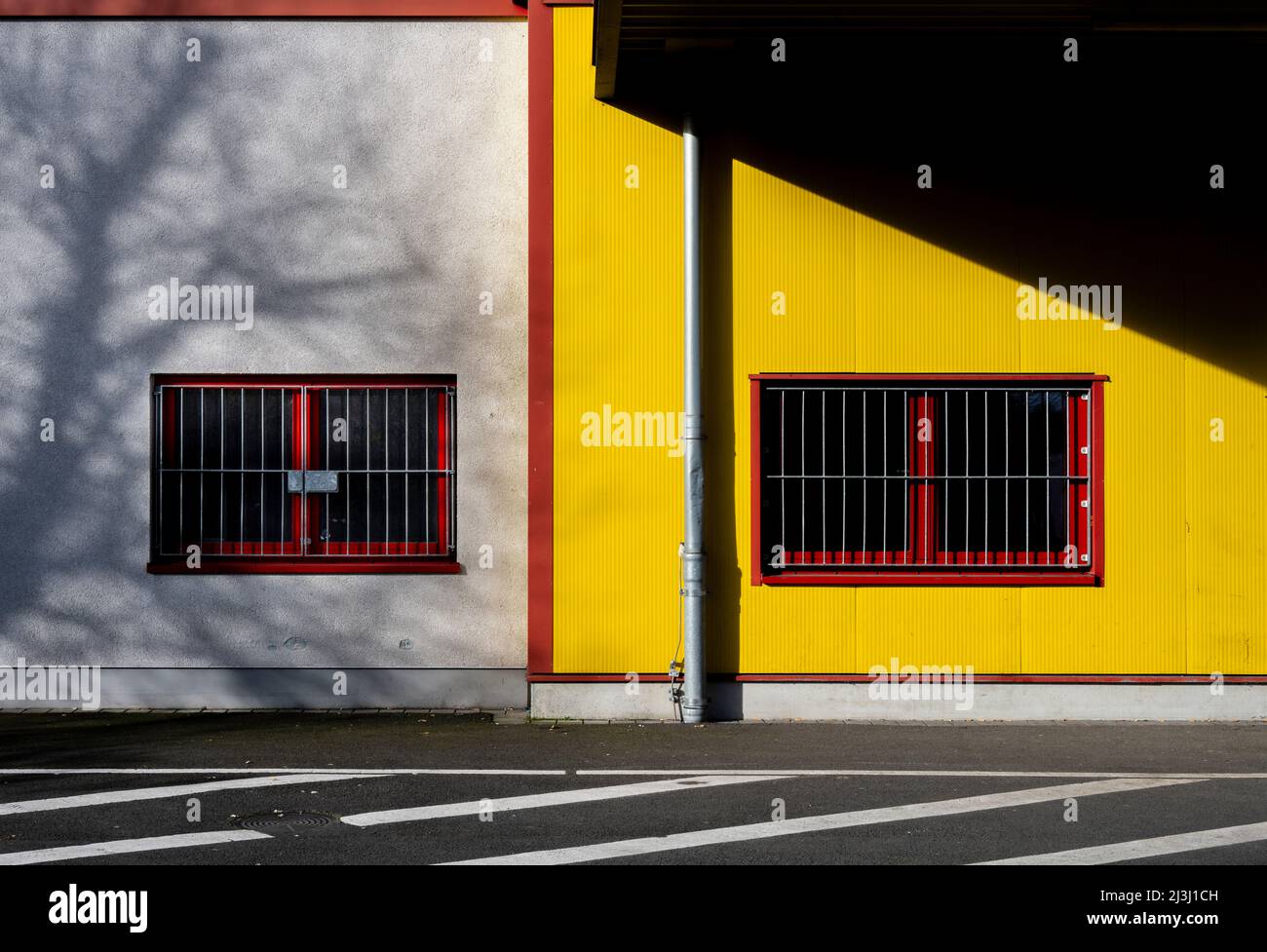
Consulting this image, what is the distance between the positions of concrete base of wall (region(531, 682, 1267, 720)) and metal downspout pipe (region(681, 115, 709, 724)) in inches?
14.6

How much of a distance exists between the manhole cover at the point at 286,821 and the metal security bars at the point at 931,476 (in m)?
4.80

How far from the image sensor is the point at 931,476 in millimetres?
11680

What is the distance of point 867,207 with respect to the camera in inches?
457

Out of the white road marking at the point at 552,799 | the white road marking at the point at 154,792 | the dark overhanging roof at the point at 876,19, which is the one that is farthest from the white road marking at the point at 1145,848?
the dark overhanging roof at the point at 876,19

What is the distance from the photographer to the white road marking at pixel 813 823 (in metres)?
7.10

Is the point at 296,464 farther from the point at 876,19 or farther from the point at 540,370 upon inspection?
the point at 876,19

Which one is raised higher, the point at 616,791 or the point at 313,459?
the point at 313,459

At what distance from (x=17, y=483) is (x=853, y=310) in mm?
7371

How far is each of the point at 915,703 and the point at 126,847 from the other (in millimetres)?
6462

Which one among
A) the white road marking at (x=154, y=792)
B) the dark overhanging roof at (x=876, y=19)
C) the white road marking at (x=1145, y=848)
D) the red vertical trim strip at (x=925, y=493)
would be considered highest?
the dark overhanging roof at (x=876, y=19)

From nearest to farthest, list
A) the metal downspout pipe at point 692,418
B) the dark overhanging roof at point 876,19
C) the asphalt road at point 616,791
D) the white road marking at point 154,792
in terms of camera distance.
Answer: the asphalt road at point 616,791 → the white road marking at point 154,792 → the dark overhanging roof at point 876,19 → the metal downspout pipe at point 692,418

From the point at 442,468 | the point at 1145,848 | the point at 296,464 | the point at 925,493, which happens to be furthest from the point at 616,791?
the point at 296,464

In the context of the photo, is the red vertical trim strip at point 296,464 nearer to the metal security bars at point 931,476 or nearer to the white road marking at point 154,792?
the white road marking at point 154,792

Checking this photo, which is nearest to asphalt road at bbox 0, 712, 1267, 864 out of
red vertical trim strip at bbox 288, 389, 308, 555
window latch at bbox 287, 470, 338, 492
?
red vertical trim strip at bbox 288, 389, 308, 555
